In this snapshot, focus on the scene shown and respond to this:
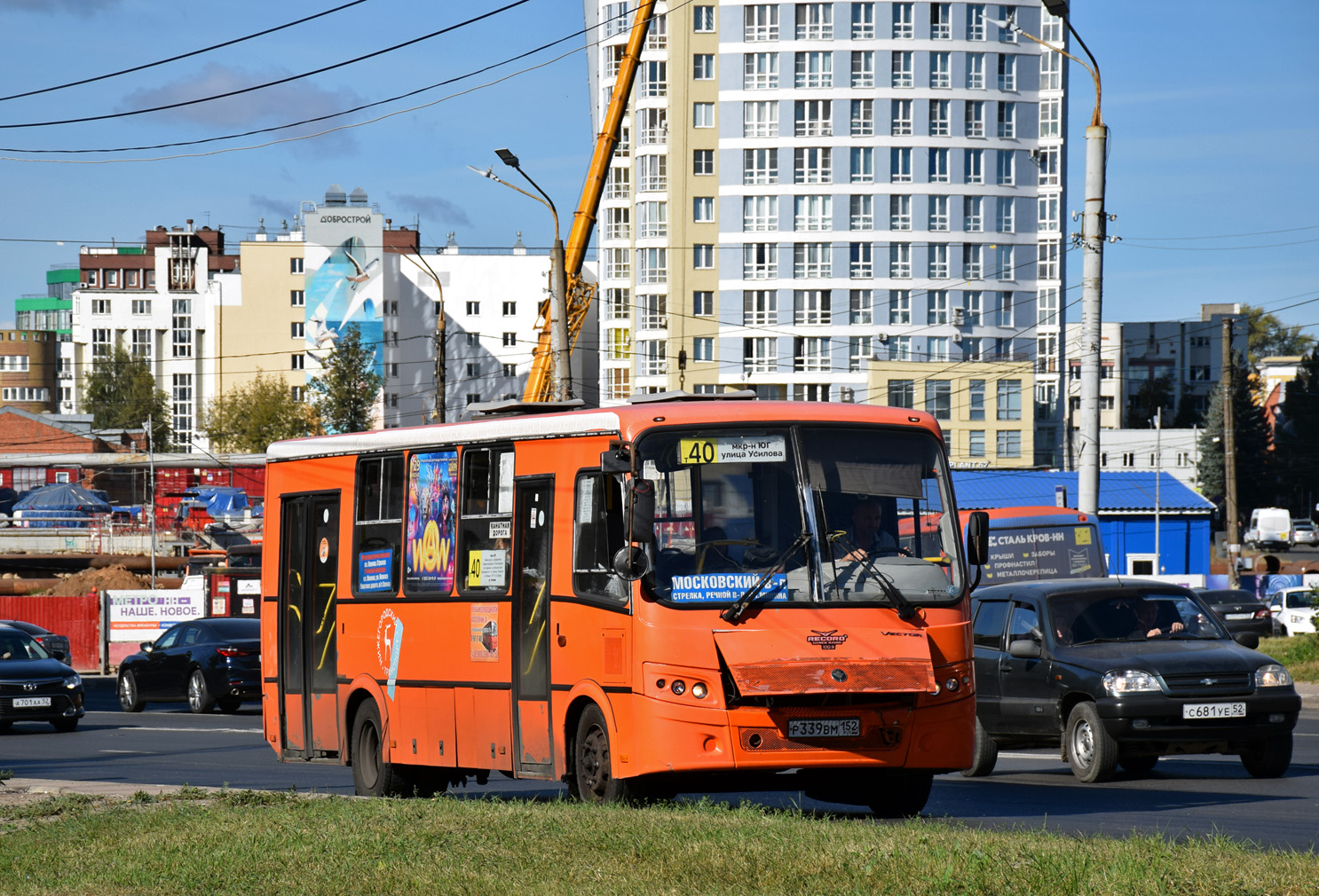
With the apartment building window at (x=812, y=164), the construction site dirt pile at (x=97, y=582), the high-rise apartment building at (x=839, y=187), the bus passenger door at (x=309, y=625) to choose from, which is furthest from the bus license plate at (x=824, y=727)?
the apartment building window at (x=812, y=164)

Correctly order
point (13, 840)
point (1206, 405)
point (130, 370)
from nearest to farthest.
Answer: point (13, 840) → point (1206, 405) → point (130, 370)

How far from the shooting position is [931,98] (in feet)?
305

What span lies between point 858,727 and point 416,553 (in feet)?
14.6

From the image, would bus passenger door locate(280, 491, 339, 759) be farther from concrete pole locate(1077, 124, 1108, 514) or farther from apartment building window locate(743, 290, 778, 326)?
apartment building window locate(743, 290, 778, 326)

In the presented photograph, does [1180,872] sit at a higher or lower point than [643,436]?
lower

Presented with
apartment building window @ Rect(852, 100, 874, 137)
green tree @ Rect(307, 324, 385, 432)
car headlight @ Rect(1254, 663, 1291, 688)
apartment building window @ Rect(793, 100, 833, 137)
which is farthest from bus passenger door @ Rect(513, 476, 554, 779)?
green tree @ Rect(307, 324, 385, 432)

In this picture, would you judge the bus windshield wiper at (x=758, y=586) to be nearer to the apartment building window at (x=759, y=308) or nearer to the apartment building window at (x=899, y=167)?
the apartment building window at (x=899, y=167)

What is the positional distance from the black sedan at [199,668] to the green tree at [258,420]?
8900 centimetres

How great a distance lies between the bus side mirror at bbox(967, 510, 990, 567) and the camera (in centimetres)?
1154

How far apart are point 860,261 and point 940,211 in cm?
510

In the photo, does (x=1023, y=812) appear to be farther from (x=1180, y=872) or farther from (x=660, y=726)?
(x=1180, y=872)

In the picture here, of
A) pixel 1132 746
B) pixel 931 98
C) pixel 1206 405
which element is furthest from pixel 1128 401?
pixel 1132 746

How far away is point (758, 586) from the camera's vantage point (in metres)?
10.8

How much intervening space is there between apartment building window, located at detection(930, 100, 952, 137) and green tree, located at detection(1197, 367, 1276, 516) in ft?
92.2
